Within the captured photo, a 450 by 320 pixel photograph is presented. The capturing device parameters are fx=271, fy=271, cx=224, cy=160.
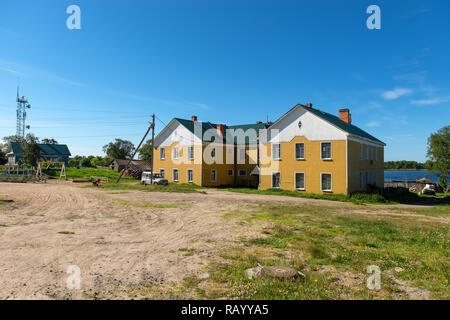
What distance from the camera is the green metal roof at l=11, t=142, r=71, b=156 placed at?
74.1 meters

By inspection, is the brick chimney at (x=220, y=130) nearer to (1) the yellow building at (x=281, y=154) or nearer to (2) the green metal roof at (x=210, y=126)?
(1) the yellow building at (x=281, y=154)

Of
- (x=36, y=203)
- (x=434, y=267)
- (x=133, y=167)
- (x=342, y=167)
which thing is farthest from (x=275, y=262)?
(x=133, y=167)

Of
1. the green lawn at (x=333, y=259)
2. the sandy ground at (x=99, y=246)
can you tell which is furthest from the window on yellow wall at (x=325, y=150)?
the sandy ground at (x=99, y=246)

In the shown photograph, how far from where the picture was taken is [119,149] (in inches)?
3479

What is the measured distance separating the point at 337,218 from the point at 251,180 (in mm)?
23874

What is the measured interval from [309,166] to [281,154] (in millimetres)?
3299

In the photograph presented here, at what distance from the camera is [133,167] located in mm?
→ 50719

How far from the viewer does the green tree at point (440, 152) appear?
38.6 m

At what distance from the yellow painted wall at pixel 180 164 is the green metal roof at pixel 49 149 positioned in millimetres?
57821

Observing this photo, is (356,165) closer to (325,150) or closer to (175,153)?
(325,150)

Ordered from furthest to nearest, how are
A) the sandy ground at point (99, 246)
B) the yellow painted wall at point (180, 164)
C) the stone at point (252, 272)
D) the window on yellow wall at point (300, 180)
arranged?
the yellow painted wall at point (180, 164)
the window on yellow wall at point (300, 180)
the stone at point (252, 272)
the sandy ground at point (99, 246)

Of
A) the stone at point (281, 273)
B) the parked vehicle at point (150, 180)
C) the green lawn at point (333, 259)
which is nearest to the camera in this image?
the green lawn at point (333, 259)

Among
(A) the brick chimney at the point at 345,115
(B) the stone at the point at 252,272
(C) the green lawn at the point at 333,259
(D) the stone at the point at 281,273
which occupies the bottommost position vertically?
(C) the green lawn at the point at 333,259
